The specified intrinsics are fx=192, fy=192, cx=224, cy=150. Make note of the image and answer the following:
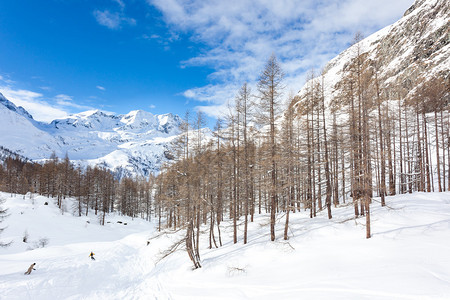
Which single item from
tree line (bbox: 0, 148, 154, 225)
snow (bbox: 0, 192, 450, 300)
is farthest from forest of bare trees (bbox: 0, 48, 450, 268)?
tree line (bbox: 0, 148, 154, 225)

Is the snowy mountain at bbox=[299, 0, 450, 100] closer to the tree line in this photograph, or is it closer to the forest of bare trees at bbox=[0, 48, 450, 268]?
the forest of bare trees at bbox=[0, 48, 450, 268]

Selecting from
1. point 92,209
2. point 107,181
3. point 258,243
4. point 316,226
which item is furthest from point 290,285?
point 92,209

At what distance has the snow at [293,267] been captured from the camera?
788cm

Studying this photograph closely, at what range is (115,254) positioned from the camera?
24703mm

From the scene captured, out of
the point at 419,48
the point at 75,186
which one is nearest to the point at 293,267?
the point at 75,186

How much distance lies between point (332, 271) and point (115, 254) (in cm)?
2577

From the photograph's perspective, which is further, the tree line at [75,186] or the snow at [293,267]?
the tree line at [75,186]

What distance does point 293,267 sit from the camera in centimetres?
1074

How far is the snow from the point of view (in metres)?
7.88

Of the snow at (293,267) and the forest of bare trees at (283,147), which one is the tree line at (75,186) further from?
the forest of bare trees at (283,147)

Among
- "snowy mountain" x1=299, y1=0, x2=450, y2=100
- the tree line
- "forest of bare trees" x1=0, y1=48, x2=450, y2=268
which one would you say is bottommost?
the tree line

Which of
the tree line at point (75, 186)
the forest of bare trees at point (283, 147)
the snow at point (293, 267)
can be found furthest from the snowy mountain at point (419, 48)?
the tree line at point (75, 186)

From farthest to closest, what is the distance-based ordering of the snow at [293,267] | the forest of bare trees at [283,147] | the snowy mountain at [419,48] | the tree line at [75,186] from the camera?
1. the snowy mountain at [419,48]
2. the tree line at [75,186]
3. the forest of bare trees at [283,147]
4. the snow at [293,267]

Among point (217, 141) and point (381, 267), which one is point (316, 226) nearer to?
point (381, 267)
